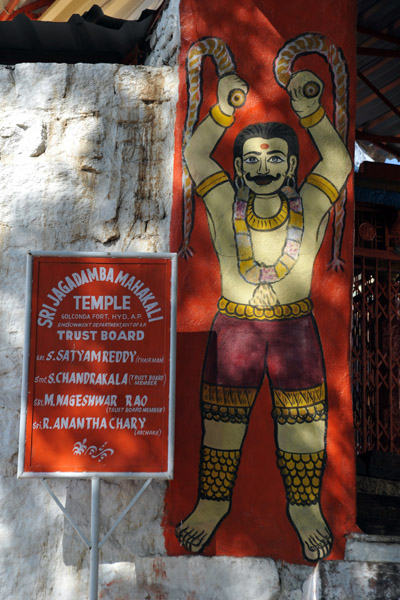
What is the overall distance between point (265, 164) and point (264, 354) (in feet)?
4.40

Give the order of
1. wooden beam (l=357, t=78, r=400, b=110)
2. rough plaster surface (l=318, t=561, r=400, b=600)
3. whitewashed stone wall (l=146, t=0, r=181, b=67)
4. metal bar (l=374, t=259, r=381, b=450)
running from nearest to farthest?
rough plaster surface (l=318, t=561, r=400, b=600)
whitewashed stone wall (l=146, t=0, r=181, b=67)
metal bar (l=374, t=259, r=381, b=450)
wooden beam (l=357, t=78, r=400, b=110)

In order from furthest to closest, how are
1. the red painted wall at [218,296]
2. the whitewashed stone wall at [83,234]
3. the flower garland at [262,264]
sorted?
the flower garland at [262,264] → the red painted wall at [218,296] → the whitewashed stone wall at [83,234]

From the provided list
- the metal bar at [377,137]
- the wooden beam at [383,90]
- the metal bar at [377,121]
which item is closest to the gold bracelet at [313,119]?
the wooden beam at [383,90]

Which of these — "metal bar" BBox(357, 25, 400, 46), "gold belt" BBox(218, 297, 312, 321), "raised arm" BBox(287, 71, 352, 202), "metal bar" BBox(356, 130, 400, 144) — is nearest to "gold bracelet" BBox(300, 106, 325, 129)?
"raised arm" BBox(287, 71, 352, 202)

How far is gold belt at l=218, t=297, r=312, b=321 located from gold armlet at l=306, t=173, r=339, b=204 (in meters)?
0.77

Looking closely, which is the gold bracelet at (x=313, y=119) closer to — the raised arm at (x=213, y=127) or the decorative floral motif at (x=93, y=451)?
the raised arm at (x=213, y=127)

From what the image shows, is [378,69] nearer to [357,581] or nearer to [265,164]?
[265,164]

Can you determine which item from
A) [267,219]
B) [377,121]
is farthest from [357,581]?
[377,121]

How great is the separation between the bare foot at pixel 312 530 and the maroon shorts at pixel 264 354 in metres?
0.78

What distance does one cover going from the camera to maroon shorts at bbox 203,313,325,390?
14.1ft

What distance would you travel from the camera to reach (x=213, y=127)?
4.59 meters

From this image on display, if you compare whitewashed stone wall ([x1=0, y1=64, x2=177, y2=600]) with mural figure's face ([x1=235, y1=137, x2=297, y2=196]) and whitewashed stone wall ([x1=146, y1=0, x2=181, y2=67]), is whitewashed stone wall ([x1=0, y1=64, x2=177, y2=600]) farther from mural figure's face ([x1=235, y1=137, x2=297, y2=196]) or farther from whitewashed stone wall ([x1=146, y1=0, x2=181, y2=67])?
mural figure's face ([x1=235, y1=137, x2=297, y2=196])

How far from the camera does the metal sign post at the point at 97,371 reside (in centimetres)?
360

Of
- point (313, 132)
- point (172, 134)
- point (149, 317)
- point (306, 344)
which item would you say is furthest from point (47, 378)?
point (313, 132)
